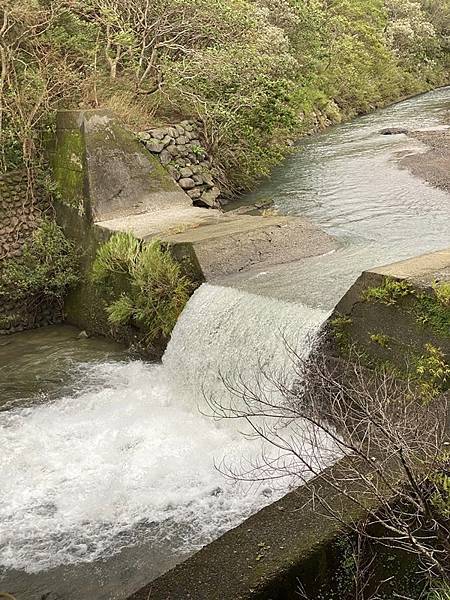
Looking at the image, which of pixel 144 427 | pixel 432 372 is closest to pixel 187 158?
pixel 144 427

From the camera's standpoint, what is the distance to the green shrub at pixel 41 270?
9164mm

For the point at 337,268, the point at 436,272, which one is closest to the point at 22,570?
the point at 436,272

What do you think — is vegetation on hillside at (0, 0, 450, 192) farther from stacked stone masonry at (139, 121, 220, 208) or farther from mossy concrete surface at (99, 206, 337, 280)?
mossy concrete surface at (99, 206, 337, 280)

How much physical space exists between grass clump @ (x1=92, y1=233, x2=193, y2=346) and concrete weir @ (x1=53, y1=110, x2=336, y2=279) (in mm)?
246

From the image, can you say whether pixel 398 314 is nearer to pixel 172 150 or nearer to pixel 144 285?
pixel 144 285

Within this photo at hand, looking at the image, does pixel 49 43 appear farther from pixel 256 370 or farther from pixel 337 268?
pixel 256 370

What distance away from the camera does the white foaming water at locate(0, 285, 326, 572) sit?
188 inches

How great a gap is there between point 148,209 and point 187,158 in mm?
1857

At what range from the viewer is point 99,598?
4.16m

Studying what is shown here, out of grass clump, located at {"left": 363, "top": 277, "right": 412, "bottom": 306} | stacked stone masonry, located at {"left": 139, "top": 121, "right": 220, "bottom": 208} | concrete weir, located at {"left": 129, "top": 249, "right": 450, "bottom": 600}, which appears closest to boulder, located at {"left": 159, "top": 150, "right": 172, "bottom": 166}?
stacked stone masonry, located at {"left": 139, "top": 121, "right": 220, "bottom": 208}

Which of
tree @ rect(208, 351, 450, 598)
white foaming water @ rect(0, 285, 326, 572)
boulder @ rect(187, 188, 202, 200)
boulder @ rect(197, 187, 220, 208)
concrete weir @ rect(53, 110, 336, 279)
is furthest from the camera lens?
boulder @ rect(197, 187, 220, 208)

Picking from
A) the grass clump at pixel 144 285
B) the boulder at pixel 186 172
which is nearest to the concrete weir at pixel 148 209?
the grass clump at pixel 144 285

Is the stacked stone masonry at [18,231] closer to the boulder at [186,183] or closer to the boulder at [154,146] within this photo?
the boulder at [154,146]

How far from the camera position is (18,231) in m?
9.54
